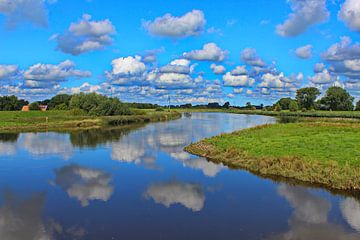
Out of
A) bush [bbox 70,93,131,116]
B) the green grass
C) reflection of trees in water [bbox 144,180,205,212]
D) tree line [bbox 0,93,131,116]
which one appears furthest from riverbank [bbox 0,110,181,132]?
reflection of trees in water [bbox 144,180,205,212]

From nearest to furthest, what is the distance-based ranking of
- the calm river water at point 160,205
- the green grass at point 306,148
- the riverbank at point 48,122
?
1. the calm river water at point 160,205
2. the green grass at point 306,148
3. the riverbank at point 48,122

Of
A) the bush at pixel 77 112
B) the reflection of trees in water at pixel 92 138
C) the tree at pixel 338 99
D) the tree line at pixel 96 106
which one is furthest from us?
the tree at pixel 338 99

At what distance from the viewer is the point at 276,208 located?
1591 cm

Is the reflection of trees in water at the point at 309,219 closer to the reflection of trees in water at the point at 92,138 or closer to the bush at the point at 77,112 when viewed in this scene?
the reflection of trees in water at the point at 92,138

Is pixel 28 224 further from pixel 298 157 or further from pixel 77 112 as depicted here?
pixel 77 112

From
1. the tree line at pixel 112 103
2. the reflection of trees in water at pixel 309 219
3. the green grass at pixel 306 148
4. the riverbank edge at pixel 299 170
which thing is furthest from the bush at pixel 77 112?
the reflection of trees in water at pixel 309 219

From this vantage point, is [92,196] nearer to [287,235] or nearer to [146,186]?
[146,186]

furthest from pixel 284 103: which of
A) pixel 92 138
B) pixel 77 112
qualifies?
pixel 92 138

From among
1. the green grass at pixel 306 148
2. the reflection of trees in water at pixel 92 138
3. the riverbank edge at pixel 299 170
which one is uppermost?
the green grass at pixel 306 148

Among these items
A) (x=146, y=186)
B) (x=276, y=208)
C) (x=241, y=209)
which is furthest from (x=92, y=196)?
(x=276, y=208)

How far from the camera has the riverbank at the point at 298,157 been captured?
63.6ft

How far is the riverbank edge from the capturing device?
61.0 ft

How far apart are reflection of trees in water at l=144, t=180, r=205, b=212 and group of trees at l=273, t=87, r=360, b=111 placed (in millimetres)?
131874

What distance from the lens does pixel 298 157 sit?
2302 cm
